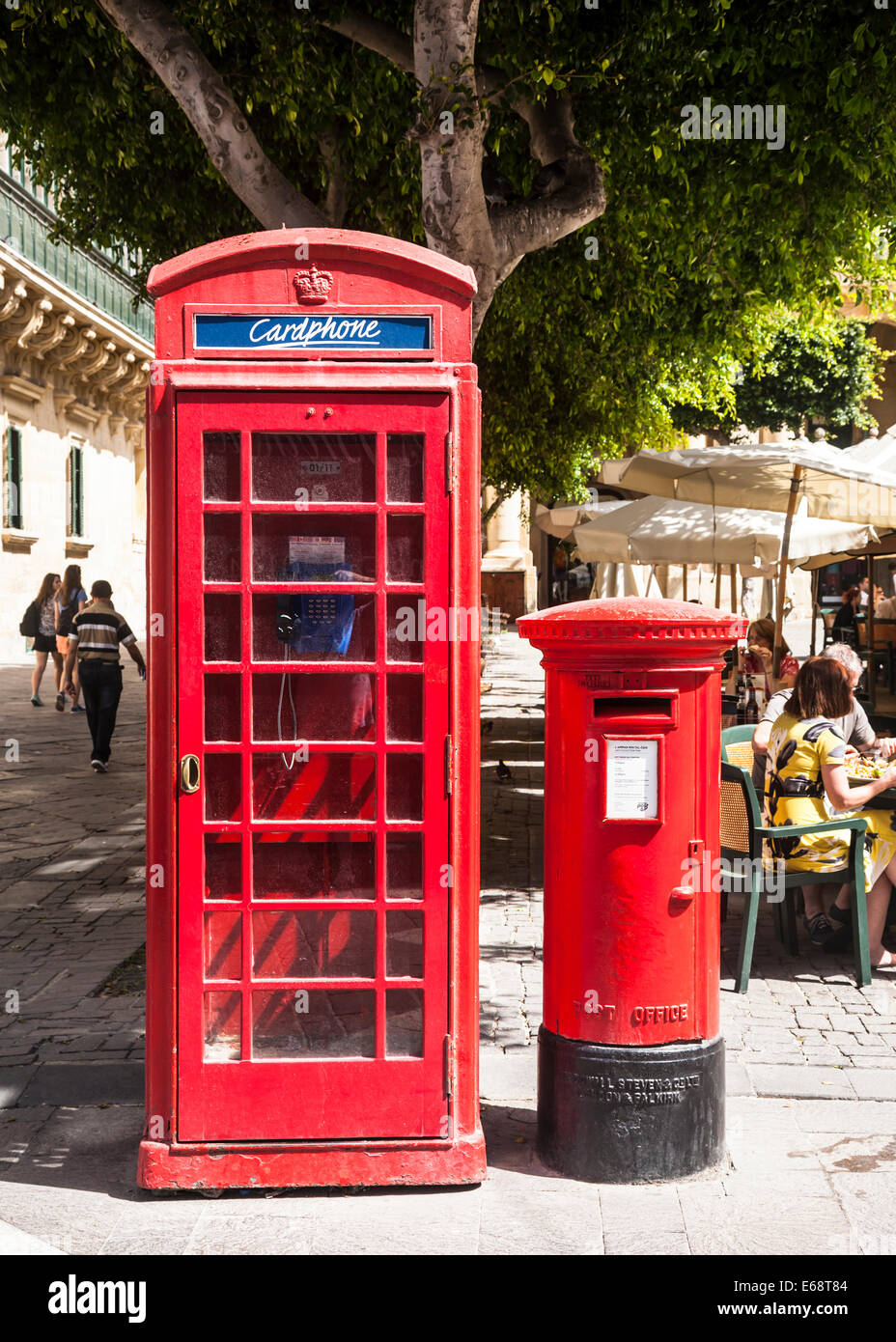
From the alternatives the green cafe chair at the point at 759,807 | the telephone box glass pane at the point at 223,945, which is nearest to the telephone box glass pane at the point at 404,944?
the telephone box glass pane at the point at 223,945

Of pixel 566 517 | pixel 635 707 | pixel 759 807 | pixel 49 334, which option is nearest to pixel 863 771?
pixel 759 807

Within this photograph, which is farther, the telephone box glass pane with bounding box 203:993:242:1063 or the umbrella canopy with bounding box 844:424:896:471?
the umbrella canopy with bounding box 844:424:896:471

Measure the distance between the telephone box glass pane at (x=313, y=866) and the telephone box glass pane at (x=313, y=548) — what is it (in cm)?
74

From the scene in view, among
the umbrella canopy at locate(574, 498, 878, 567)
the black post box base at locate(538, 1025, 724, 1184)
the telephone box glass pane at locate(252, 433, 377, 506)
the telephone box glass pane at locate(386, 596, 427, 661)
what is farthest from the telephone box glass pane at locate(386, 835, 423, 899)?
the umbrella canopy at locate(574, 498, 878, 567)

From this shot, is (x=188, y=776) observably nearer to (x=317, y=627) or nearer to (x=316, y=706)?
(x=316, y=706)

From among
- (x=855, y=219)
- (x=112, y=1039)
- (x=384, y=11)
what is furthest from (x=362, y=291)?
(x=855, y=219)

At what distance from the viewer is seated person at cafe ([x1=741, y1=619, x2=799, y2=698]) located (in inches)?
384

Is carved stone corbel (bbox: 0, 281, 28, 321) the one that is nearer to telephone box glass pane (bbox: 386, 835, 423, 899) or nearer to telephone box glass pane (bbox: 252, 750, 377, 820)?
telephone box glass pane (bbox: 252, 750, 377, 820)

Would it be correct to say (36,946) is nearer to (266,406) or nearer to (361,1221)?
(361,1221)

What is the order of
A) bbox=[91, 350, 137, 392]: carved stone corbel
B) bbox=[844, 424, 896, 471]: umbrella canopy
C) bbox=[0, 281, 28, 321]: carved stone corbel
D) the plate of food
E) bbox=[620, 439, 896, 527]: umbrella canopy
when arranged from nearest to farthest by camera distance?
the plate of food < bbox=[620, 439, 896, 527]: umbrella canopy < bbox=[844, 424, 896, 471]: umbrella canopy < bbox=[0, 281, 28, 321]: carved stone corbel < bbox=[91, 350, 137, 392]: carved stone corbel

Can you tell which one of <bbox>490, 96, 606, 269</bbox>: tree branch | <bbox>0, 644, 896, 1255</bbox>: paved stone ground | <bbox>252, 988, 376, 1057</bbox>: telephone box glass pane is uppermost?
<bbox>490, 96, 606, 269</bbox>: tree branch

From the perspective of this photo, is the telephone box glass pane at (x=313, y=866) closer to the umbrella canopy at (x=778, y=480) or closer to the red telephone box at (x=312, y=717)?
the red telephone box at (x=312, y=717)

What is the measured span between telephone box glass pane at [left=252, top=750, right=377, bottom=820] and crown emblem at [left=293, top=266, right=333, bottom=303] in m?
1.28

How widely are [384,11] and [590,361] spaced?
5.83 meters
